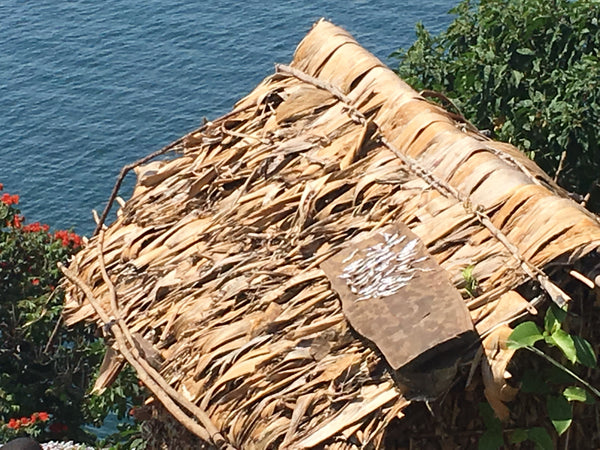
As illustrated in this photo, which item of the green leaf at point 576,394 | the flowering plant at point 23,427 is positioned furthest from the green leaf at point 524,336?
the flowering plant at point 23,427

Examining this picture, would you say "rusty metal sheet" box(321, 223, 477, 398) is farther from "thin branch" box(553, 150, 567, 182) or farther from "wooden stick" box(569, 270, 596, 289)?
"thin branch" box(553, 150, 567, 182)

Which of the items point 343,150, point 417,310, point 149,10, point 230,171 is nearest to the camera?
point 417,310

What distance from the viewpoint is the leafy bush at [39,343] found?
40.5 ft

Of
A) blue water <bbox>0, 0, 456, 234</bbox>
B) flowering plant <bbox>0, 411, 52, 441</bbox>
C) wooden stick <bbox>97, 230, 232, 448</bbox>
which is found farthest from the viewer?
blue water <bbox>0, 0, 456, 234</bbox>

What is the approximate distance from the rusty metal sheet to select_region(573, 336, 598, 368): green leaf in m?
0.53

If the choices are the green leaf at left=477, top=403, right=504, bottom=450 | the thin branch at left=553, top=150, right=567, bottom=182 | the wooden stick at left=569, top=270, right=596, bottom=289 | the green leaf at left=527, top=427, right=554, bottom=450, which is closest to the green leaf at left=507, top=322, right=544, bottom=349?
the wooden stick at left=569, top=270, right=596, bottom=289

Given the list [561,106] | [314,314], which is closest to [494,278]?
[314,314]

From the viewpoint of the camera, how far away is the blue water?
2922cm

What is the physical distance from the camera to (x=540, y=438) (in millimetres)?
5598

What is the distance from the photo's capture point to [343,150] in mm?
7113

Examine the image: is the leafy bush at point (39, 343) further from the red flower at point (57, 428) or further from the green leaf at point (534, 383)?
the green leaf at point (534, 383)

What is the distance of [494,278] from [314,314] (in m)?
1.05

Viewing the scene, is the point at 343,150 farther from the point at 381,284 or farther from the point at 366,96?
the point at 381,284

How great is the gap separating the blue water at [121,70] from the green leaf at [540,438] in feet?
69.5
